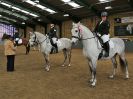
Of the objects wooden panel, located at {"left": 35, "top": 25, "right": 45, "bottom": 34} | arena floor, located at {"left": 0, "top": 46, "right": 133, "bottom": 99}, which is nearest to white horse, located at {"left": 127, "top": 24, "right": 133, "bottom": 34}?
arena floor, located at {"left": 0, "top": 46, "right": 133, "bottom": 99}

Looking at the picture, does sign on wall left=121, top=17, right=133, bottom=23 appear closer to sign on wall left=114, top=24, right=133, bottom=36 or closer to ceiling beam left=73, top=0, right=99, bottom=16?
sign on wall left=114, top=24, right=133, bottom=36

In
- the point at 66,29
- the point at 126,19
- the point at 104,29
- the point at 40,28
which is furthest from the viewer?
the point at 40,28

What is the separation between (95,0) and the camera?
26906 millimetres

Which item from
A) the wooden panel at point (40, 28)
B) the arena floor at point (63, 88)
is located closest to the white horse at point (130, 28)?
the arena floor at point (63, 88)

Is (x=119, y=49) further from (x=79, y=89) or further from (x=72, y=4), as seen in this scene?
(x=72, y=4)

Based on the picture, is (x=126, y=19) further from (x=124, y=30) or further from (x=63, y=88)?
(x=63, y=88)

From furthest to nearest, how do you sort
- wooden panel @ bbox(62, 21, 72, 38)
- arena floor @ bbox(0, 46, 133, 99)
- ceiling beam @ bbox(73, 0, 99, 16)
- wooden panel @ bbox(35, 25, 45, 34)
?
wooden panel @ bbox(35, 25, 45, 34), wooden panel @ bbox(62, 21, 72, 38), ceiling beam @ bbox(73, 0, 99, 16), arena floor @ bbox(0, 46, 133, 99)

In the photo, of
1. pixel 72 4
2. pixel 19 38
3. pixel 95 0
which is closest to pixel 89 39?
pixel 19 38

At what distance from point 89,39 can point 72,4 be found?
22222 mm

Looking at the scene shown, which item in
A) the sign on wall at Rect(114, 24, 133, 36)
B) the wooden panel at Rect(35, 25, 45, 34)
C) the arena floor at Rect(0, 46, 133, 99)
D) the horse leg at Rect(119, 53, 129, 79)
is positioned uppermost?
the wooden panel at Rect(35, 25, 45, 34)

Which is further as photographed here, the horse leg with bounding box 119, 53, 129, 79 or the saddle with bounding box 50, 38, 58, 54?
the saddle with bounding box 50, 38, 58, 54

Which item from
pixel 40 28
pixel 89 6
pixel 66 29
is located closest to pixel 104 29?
pixel 89 6

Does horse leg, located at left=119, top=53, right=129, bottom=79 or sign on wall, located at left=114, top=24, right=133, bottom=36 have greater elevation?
sign on wall, located at left=114, top=24, right=133, bottom=36

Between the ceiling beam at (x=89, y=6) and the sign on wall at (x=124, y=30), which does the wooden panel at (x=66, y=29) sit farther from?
the sign on wall at (x=124, y=30)
